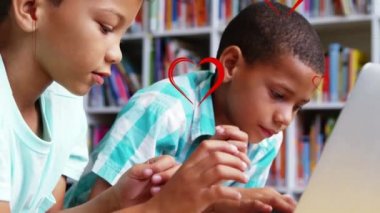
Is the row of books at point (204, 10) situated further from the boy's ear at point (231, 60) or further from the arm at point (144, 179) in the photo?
the arm at point (144, 179)

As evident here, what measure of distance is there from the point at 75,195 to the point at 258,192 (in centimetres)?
39

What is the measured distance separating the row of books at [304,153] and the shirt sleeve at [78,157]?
1278 mm

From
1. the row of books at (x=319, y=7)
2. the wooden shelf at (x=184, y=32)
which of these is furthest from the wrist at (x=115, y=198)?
the wooden shelf at (x=184, y=32)

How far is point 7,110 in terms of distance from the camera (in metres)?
0.71

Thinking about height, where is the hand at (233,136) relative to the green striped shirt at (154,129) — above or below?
above

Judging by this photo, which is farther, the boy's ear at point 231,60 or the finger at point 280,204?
the boy's ear at point 231,60

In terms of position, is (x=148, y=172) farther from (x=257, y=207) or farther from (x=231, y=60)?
(x=231, y=60)

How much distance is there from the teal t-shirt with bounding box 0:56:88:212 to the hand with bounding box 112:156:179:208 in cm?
14

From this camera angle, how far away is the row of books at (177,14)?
224 centimetres

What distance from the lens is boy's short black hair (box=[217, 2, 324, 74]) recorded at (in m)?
0.95

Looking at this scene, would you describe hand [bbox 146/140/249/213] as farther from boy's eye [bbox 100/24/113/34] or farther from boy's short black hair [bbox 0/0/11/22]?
boy's short black hair [bbox 0/0/11/22]

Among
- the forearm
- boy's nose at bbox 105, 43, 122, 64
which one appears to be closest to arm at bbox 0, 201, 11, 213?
the forearm

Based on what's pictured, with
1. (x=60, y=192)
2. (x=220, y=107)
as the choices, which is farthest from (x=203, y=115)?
(x=60, y=192)

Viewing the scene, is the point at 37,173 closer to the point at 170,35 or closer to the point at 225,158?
the point at 225,158
